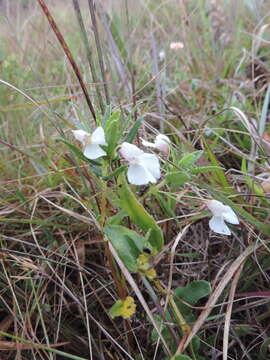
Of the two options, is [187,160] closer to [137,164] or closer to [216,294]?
[137,164]

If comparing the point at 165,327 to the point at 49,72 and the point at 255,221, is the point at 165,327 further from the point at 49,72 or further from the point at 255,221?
the point at 49,72

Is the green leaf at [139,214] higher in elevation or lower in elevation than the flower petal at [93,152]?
lower

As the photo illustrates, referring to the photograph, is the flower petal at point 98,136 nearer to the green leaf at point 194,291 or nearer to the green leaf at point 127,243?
the green leaf at point 127,243

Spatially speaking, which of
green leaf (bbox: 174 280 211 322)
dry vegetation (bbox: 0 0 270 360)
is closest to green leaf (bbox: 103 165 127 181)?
dry vegetation (bbox: 0 0 270 360)

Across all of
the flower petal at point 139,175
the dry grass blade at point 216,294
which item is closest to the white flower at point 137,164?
the flower petal at point 139,175

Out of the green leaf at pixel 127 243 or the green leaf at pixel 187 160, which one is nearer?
the green leaf at pixel 127 243

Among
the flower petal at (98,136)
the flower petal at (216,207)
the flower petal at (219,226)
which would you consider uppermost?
the flower petal at (98,136)

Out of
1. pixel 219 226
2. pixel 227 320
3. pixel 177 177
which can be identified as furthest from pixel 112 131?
pixel 227 320
